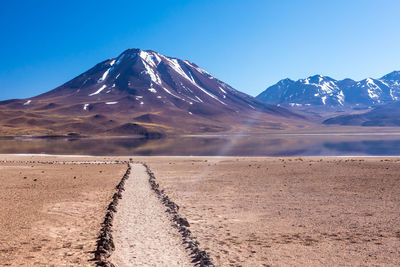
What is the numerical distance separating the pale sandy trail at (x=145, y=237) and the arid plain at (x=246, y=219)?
913 mm

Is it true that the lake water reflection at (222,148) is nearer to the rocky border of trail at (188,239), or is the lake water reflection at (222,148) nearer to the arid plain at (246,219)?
the arid plain at (246,219)

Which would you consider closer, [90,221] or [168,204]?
[90,221]

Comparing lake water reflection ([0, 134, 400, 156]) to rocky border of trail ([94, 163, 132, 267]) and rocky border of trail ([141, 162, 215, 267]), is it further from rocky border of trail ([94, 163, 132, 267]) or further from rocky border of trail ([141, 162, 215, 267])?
rocky border of trail ([94, 163, 132, 267])

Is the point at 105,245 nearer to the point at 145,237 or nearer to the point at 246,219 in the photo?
the point at 145,237

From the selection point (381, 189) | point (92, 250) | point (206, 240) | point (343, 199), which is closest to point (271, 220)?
point (206, 240)

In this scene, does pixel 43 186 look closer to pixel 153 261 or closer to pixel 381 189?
pixel 153 261

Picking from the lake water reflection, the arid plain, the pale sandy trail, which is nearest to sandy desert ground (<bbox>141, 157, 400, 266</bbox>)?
the arid plain

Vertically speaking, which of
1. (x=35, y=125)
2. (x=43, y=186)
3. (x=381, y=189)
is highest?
(x=35, y=125)

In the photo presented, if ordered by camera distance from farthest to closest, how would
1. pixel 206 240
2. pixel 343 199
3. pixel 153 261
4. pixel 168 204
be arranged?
pixel 343 199 < pixel 168 204 < pixel 206 240 < pixel 153 261

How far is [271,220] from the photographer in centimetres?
1529

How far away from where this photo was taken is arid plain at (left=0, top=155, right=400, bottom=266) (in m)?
10.8

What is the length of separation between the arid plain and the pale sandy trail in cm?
91

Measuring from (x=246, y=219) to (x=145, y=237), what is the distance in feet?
16.9

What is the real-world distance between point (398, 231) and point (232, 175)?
19168mm
